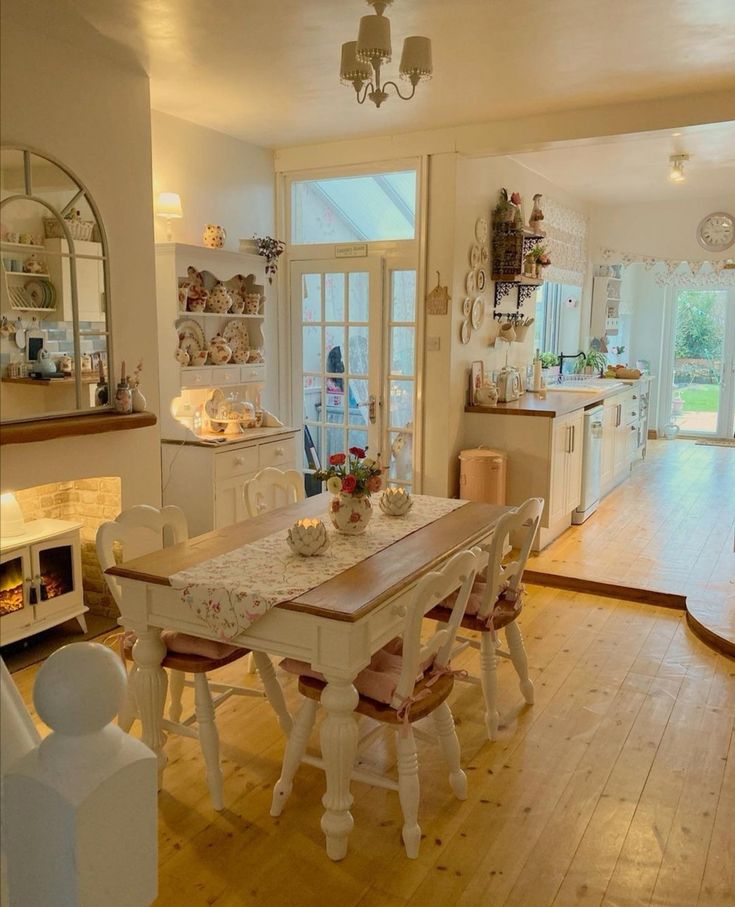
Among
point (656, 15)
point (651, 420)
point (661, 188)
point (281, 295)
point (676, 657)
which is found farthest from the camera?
point (651, 420)

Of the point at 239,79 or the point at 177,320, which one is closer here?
the point at 239,79

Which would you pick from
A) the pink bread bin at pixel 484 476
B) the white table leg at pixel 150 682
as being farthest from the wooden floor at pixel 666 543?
the white table leg at pixel 150 682

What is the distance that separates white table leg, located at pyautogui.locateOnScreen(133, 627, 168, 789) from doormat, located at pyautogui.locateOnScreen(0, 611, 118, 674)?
1.08 m

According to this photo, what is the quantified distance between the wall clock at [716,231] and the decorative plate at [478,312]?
3.67 metres

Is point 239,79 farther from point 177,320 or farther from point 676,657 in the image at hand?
point 676,657

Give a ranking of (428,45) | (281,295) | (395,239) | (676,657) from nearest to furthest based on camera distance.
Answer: (428,45) → (676,657) → (395,239) → (281,295)

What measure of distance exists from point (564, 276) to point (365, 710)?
5.82 meters

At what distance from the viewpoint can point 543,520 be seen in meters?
5.01

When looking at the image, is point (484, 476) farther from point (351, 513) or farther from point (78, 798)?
point (78, 798)

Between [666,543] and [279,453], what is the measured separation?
2658mm

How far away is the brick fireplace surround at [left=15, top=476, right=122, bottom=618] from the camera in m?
3.78

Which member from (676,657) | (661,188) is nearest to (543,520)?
(676,657)

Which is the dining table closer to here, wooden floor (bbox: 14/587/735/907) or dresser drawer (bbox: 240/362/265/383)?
wooden floor (bbox: 14/587/735/907)

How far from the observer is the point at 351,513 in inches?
107
